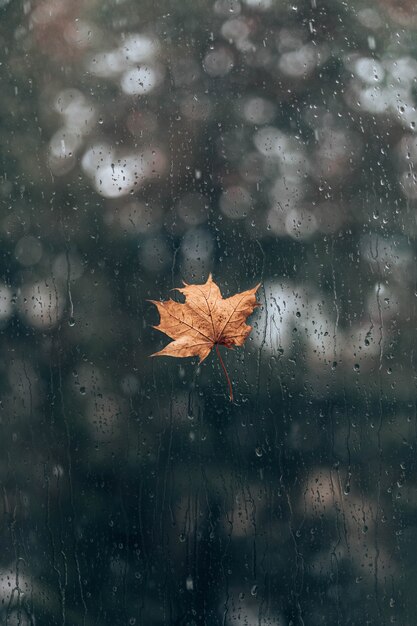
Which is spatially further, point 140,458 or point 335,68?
point 335,68

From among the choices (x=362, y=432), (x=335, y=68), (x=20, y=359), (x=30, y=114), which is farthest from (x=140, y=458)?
(x=335, y=68)

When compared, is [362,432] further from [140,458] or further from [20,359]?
[20,359]

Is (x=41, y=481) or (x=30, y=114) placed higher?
(x=30, y=114)

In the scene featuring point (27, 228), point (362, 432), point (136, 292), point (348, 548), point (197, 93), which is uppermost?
point (197, 93)
